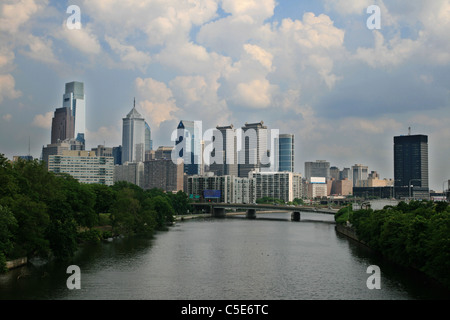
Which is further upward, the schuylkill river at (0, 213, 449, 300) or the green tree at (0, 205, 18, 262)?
the green tree at (0, 205, 18, 262)

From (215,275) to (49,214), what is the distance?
61.8ft

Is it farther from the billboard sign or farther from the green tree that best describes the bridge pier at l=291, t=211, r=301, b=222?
the green tree

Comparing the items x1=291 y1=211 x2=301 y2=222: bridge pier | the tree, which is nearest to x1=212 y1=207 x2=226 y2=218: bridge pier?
x1=291 y1=211 x2=301 y2=222: bridge pier

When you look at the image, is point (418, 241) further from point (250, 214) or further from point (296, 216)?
point (250, 214)

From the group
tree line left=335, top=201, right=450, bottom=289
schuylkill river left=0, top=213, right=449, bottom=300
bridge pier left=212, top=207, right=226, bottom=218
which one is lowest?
bridge pier left=212, top=207, right=226, bottom=218

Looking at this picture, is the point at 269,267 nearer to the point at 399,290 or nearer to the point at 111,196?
the point at 399,290

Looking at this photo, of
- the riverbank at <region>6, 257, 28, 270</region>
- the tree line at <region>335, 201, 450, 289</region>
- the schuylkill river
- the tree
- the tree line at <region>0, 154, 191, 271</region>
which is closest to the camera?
the tree line at <region>335, 201, 450, 289</region>

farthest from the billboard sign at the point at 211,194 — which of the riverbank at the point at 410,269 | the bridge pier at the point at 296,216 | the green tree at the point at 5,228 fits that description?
the green tree at the point at 5,228

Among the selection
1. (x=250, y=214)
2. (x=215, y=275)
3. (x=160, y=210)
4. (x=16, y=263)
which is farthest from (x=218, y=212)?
(x=16, y=263)

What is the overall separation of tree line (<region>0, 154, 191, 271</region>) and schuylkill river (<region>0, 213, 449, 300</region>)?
6.46 ft

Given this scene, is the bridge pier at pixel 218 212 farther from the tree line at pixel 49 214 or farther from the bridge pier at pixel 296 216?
the tree line at pixel 49 214

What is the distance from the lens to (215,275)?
4394 cm

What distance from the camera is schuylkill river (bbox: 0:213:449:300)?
36594 mm

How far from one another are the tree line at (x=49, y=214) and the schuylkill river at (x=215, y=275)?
1969 millimetres
